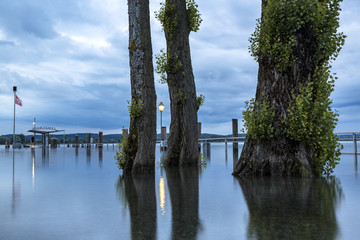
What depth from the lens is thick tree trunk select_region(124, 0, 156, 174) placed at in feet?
26.4

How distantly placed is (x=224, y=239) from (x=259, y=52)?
5.50 m

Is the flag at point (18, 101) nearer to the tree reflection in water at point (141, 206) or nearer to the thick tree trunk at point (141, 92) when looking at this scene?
the thick tree trunk at point (141, 92)

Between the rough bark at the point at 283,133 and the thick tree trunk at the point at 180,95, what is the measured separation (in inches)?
153

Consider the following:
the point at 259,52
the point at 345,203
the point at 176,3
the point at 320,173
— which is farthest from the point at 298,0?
the point at 176,3

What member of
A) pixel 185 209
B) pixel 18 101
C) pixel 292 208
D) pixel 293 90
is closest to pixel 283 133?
pixel 293 90

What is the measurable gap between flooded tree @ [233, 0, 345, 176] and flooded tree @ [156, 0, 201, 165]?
3815 mm

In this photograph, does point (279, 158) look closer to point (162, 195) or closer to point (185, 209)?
point (162, 195)

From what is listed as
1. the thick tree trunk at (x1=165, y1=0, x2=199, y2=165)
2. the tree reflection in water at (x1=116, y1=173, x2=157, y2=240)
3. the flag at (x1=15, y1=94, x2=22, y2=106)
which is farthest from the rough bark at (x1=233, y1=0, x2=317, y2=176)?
the flag at (x1=15, y1=94, x2=22, y2=106)

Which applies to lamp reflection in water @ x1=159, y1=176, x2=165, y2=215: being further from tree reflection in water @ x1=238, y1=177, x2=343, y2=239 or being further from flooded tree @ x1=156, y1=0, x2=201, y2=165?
flooded tree @ x1=156, y1=0, x2=201, y2=165

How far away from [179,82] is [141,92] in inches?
113

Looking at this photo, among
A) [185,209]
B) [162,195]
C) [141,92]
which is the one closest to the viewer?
[185,209]

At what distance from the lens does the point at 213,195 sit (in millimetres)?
4746

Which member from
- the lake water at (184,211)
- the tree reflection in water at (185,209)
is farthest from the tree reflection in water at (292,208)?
the tree reflection in water at (185,209)

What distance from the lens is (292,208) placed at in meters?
3.67
